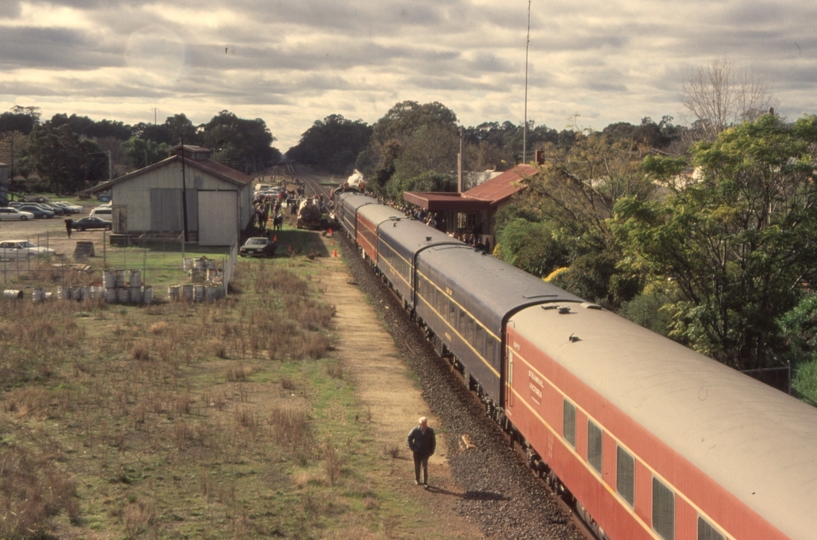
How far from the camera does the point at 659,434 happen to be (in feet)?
29.1

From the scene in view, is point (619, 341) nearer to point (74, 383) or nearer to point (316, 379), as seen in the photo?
point (316, 379)

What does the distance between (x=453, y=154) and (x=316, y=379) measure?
7019cm

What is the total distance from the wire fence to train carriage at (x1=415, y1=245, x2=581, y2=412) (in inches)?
548

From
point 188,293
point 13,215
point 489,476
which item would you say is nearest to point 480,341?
point 489,476

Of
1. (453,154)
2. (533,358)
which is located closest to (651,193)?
(533,358)

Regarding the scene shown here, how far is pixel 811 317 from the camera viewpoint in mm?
20172

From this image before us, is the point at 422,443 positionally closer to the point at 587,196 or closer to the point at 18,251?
the point at 587,196

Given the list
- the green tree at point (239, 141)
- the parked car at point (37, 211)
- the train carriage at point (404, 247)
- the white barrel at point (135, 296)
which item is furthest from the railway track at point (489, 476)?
the green tree at point (239, 141)

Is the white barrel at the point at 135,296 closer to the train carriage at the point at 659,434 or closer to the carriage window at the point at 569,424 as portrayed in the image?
the train carriage at the point at 659,434

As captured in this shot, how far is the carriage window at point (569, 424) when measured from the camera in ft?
38.4

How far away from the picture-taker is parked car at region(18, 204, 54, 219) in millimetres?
75750

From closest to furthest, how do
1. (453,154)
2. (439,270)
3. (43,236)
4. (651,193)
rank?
(439,270) → (651,193) → (43,236) → (453,154)

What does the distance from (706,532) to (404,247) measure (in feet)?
72.0

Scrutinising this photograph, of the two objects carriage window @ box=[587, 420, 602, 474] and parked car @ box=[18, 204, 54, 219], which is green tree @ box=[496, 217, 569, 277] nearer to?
carriage window @ box=[587, 420, 602, 474]
